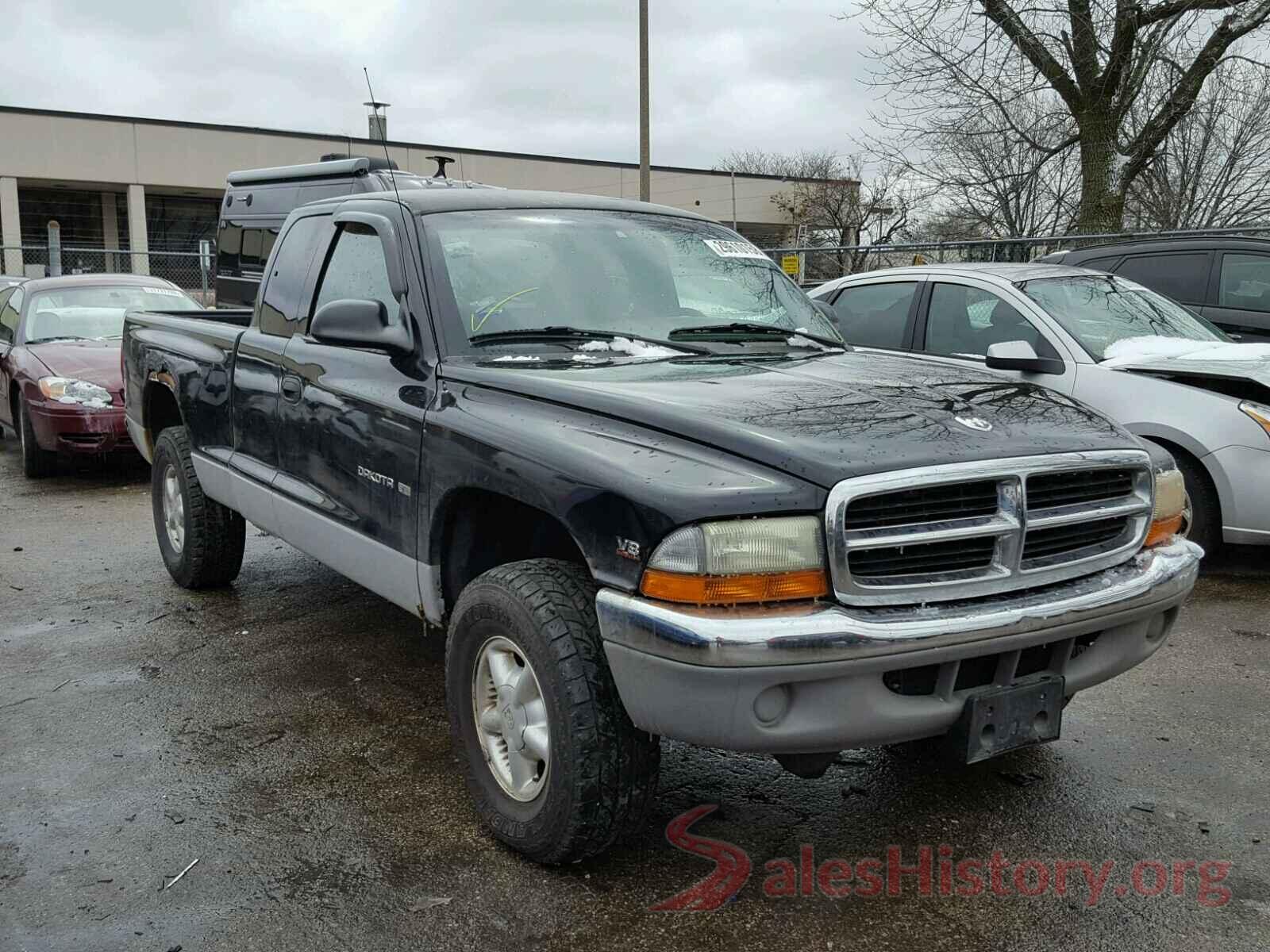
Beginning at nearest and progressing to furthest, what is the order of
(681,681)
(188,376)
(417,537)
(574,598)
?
(681,681)
(574,598)
(417,537)
(188,376)

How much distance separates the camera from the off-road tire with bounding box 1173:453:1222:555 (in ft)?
19.4

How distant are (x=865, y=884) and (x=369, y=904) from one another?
130 cm

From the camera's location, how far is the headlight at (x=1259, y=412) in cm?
571

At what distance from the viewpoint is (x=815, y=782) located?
3691 millimetres

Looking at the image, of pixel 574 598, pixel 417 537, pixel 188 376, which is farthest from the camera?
pixel 188 376

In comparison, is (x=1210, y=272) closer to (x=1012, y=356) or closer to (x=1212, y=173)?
(x=1012, y=356)

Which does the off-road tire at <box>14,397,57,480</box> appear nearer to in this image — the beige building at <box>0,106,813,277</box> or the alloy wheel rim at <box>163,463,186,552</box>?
the alloy wheel rim at <box>163,463,186,552</box>

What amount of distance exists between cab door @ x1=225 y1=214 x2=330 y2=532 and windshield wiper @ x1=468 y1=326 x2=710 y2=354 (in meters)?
1.22

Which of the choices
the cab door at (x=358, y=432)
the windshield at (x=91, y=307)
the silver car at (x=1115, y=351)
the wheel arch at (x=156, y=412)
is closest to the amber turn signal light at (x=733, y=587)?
the cab door at (x=358, y=432)

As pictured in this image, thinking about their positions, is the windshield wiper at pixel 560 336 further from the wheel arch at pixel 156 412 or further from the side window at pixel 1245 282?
the side window at pixel 1245 282

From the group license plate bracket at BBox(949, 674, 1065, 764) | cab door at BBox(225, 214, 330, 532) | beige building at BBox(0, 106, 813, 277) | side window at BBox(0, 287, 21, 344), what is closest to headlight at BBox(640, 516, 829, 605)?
license plate bracket at BBox(949, 674, 1065, 764)

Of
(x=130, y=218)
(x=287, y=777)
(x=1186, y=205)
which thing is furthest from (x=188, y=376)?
(x=130, y=218)

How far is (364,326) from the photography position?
12.1ft

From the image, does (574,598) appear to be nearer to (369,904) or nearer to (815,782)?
(369,904)
